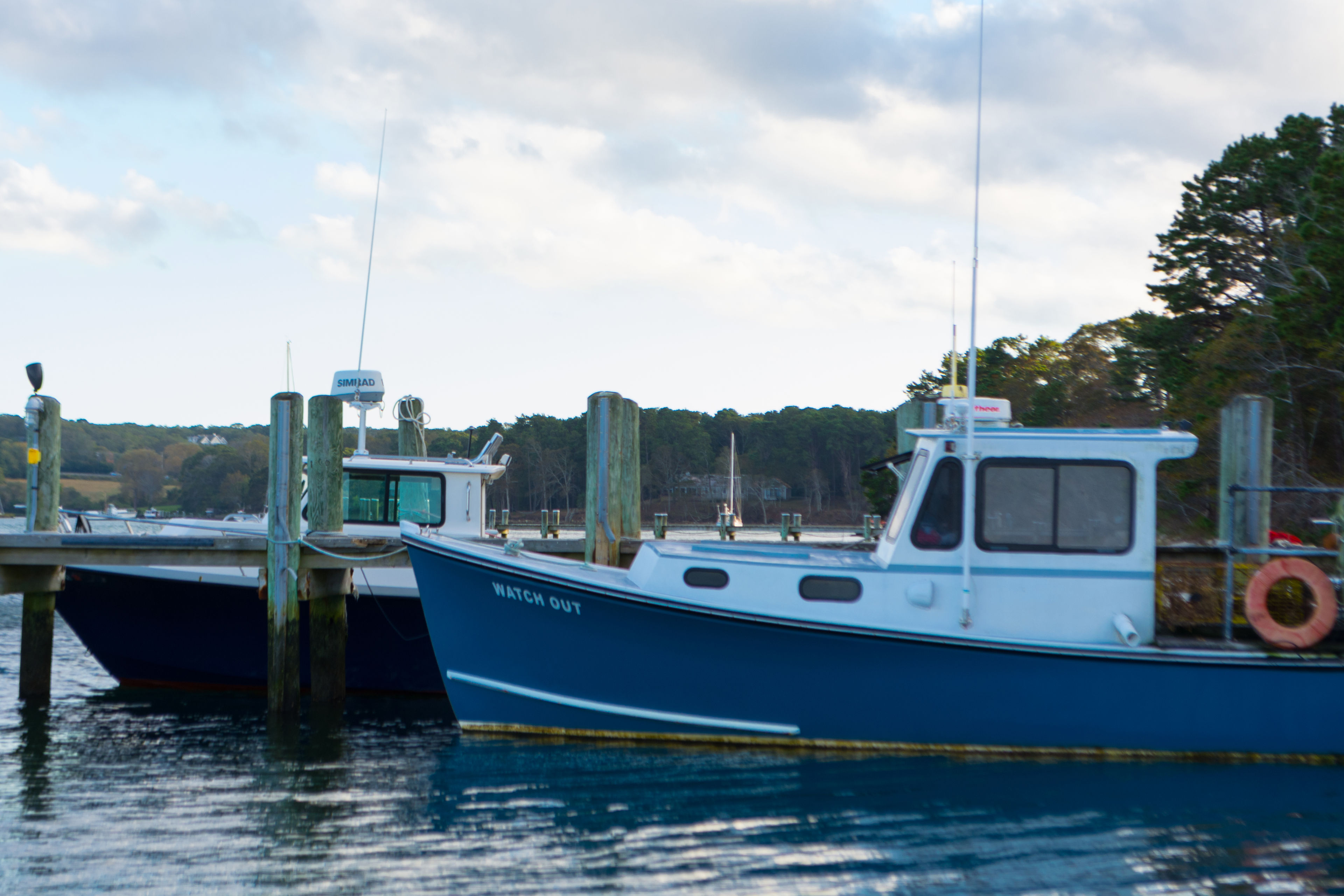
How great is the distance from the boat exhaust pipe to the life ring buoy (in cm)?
80

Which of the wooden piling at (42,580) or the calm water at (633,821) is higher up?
the wooden piling at (42,580)

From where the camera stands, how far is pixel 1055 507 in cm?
733

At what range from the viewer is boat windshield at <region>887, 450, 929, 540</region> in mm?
7547

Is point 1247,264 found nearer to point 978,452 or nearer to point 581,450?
point 978,452

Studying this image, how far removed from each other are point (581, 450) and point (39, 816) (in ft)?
273

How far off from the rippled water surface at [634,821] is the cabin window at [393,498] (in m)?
2.93

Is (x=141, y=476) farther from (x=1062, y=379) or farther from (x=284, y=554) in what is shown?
(x=284, y=554)

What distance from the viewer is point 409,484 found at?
11133 millimetres

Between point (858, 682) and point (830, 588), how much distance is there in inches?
26.4

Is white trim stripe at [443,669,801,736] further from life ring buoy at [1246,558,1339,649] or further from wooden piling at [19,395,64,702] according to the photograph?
wooden piling at [19,395,64,702]

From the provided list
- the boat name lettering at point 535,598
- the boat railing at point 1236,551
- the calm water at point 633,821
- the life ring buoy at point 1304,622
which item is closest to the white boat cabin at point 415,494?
the calm water at point 633,821

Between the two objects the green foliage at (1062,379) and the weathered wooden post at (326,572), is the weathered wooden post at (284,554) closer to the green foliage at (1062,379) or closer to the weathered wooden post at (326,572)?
the weathered wooden post at (326,572)

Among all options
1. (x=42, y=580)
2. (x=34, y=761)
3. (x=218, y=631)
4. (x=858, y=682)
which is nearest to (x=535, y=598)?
(x=858, y=682)

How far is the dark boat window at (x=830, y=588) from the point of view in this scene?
7430 mm
